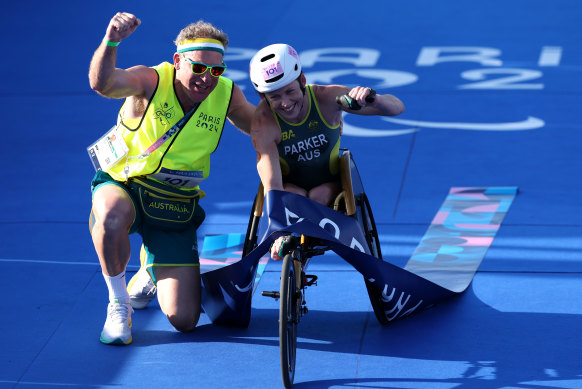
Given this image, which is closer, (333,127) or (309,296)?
(333,127)

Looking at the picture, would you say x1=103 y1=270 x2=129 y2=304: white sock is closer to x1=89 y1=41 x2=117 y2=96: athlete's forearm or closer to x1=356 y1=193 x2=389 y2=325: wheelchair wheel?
x1=89 y1=41 x2=117 y2=96: athlete's forearm

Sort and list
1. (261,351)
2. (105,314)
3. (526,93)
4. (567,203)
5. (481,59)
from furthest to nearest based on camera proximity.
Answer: (481,59) < (526,93) < (567,203) < (105,314) < (261,351)

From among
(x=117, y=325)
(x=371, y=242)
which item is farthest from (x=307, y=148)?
(x=117, y=325)

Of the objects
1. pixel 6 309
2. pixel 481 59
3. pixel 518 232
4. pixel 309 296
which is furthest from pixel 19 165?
pixel 481 59

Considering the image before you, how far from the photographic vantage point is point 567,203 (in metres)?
7.67

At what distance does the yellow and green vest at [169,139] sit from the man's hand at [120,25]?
0.55 meters

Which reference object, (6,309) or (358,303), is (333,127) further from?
(6,309)

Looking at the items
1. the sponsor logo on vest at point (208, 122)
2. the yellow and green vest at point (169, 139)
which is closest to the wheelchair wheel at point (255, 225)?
the yellow and green vest at point (169, 139)

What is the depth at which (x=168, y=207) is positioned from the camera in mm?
5992

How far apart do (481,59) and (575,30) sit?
1.65 metres

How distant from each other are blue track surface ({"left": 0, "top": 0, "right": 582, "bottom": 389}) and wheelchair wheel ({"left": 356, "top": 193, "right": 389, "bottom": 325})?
13 centimetres

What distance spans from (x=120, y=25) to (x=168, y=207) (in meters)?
1.22

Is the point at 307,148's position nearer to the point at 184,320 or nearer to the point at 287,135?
the point at 287,135

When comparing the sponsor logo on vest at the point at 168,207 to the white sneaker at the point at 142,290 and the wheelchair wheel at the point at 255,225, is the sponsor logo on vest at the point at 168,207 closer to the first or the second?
the white sneaker at the point at 142,290
